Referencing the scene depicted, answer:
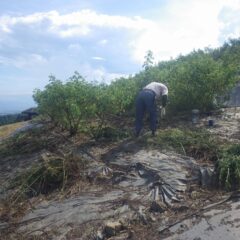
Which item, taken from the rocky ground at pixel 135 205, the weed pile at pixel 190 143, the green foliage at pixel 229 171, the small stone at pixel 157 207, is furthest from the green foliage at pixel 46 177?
A: the green foliage at pixel 229 171

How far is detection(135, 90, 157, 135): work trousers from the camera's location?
910 cm

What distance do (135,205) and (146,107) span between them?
331 centimetres

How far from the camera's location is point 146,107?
9258mm

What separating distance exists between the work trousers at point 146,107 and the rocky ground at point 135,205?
0.90m

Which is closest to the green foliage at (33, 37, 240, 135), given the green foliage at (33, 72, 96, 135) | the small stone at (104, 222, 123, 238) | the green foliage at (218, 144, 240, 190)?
the green foliage at (33, 72, 96, 135)

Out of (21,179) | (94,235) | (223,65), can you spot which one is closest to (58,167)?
(21,179)

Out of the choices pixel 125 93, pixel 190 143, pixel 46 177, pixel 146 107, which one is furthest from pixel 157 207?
pixel 125 93

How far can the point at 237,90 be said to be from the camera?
42.7 feet

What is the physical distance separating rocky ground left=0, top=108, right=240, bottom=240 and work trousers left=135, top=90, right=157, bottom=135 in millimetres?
898

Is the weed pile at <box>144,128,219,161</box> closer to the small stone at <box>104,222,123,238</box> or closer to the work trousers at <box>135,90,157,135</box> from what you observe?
the work trousers at <box>135,90,157,135</box>

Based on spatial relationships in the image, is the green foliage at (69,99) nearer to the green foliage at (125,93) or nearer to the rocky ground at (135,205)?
the green foliage at (125,93)

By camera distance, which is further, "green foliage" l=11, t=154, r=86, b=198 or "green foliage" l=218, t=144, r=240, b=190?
"green foliage" l=11, t=154, r=86, b=198

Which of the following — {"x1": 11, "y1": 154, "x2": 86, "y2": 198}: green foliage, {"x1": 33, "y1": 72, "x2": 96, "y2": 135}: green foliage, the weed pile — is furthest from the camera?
{"x1": 33, "y1": 72, "x2": 96, "y2": 135}: green foliage

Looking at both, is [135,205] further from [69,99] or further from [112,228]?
[69,99]
